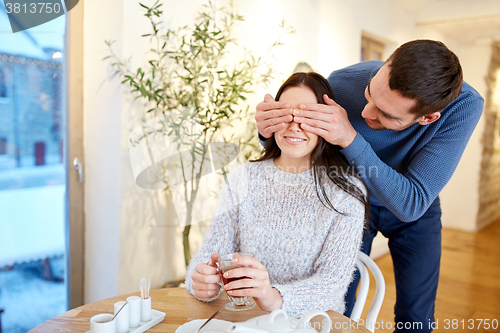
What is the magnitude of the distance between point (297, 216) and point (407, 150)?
1.54ft

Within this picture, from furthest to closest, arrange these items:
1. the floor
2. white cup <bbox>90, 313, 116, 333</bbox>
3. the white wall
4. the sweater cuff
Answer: the floor < the white wall < the sweater cuff < white cup <bbox>90, 313, 116, 333</bbox>

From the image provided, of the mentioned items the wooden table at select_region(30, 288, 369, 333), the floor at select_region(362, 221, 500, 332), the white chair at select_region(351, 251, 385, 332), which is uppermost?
the wooden table at select_region(30, 288, 369, 333)

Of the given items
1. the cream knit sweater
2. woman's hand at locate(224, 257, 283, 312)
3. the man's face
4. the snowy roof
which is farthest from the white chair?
the snowy roof

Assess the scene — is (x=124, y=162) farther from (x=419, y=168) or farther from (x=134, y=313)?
(x=419, y=168)

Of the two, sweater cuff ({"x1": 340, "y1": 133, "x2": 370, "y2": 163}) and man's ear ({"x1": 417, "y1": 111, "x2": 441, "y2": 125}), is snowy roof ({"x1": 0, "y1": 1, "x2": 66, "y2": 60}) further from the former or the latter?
man's ear ({"x1": 417, "y1": 111, "x2": 441, "y2": 125})

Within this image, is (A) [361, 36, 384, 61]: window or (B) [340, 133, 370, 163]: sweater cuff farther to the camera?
(A) [361, 36, 384, 61]: window

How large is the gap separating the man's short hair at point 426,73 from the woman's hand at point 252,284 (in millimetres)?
571

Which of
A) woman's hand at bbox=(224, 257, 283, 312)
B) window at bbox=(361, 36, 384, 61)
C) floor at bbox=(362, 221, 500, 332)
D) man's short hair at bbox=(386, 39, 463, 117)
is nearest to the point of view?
woman's hand at bbox=(224, 257, 283, 312)

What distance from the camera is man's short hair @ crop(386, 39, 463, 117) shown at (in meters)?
0.90

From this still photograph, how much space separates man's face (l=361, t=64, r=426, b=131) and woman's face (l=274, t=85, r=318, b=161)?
0.16 metres

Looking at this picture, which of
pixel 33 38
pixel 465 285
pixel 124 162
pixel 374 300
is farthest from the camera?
pixel 465 285

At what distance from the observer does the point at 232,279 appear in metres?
0.81

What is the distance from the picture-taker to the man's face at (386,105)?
975mm

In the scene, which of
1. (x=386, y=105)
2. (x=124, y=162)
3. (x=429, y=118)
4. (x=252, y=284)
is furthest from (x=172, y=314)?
(x=124, y=162)
